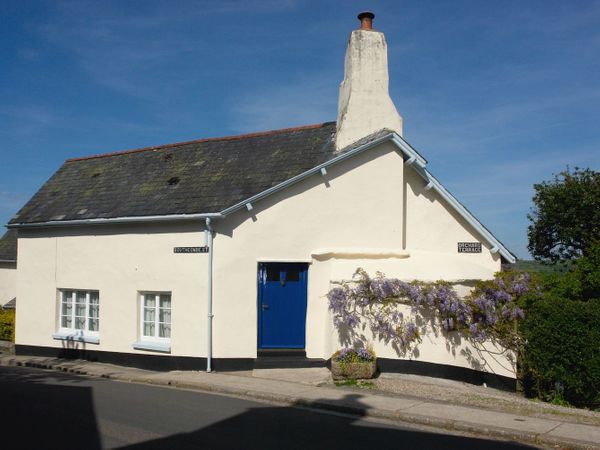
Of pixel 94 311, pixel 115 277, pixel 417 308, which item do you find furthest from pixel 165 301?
pixel 417 308

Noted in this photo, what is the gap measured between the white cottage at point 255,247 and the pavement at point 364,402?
789 mm

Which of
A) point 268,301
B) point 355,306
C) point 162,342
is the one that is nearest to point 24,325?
point 162,342

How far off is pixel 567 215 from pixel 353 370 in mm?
28438

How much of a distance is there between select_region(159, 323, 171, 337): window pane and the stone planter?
4581mm

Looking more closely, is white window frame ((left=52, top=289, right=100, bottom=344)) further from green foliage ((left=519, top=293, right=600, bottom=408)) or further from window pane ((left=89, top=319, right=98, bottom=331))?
green foliage ((left=519, top=293, right=600, bottom=408))

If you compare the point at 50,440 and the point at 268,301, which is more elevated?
the point at 268,301

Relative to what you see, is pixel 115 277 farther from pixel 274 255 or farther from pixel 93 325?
pixel 274 255

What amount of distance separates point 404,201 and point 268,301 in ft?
15.7

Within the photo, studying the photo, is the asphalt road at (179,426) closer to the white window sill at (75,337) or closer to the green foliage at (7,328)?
the white window sill at (75,337)

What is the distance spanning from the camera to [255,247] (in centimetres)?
1471

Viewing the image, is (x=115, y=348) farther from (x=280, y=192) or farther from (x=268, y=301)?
(x=280, y=192)

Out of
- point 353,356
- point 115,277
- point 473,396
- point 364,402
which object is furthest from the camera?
point 115,277

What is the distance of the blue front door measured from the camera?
48.8 feet

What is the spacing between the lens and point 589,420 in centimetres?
991
